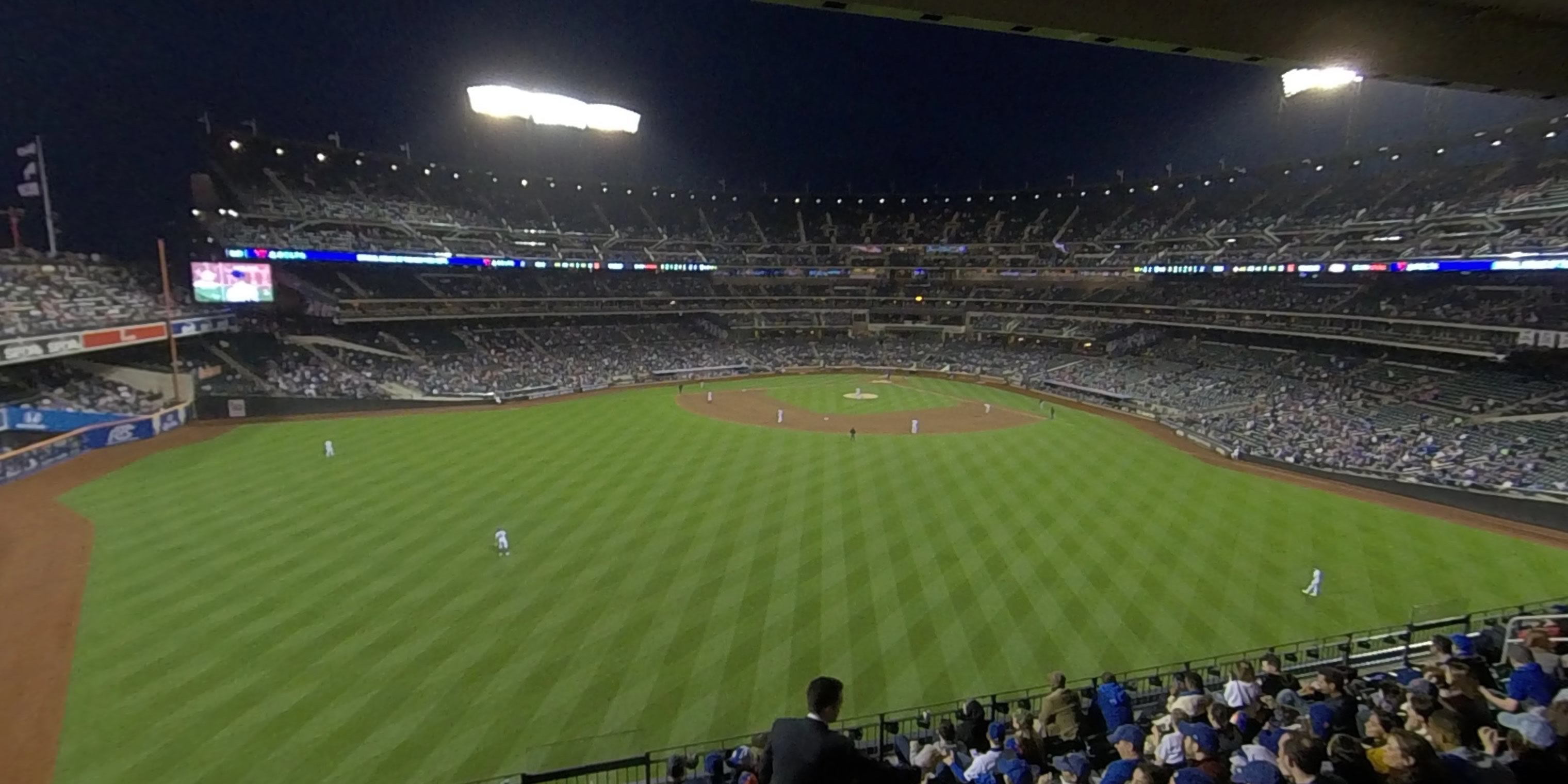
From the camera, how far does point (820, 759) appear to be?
3451mm

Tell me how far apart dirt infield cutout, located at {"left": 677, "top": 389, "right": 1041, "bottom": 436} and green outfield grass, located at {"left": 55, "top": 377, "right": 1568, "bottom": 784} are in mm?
7812

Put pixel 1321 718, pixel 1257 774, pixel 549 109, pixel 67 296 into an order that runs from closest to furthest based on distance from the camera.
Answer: pixel 1257 774
pixel 1321 718
pixel 67 296
pixel 549 109

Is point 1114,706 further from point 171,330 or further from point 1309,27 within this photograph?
point 171,330

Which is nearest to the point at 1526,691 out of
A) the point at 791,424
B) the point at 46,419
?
the point at 791,424

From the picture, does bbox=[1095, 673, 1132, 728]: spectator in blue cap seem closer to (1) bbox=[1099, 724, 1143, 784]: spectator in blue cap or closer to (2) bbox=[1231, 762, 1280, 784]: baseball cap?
(1) bbox=[1099, 724, 1143, 784]: spectator in blue cap

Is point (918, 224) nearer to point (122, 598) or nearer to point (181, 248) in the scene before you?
point (181, 248)

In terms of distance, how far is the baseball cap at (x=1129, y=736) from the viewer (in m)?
7.02

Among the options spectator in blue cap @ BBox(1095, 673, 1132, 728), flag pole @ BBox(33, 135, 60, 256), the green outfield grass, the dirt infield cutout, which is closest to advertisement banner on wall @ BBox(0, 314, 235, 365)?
the green outfield grass

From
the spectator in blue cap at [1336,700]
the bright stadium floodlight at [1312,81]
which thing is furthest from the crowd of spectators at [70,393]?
the bright stadium floodlight at [1312,81]

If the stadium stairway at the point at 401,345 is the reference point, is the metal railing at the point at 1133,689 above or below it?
below

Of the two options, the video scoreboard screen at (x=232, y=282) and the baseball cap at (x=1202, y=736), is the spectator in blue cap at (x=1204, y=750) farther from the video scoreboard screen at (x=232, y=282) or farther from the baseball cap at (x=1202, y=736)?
the video scoreboard screen at (x=232, y=282)

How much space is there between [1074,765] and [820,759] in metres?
4.77

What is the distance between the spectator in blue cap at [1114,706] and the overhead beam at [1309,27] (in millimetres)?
7311

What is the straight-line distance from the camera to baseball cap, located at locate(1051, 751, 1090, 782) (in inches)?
262
